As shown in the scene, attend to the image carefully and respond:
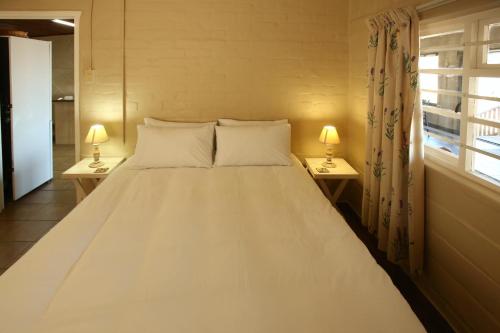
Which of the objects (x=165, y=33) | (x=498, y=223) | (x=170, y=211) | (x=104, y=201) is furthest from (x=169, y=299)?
(x=165, y=33)

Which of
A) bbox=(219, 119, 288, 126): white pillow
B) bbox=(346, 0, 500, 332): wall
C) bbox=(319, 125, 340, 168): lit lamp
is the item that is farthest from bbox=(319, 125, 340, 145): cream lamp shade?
bbox=(346, 0, 500, 332): wall

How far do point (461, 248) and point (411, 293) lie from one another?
52 centimetres

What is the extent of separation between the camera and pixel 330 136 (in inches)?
139

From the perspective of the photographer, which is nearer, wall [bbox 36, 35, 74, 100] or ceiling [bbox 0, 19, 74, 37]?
ceiling [bbox 0, 19, 74, 37]

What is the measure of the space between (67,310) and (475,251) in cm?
182

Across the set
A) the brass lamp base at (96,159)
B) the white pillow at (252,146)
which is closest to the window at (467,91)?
the white pillow at (252,146)

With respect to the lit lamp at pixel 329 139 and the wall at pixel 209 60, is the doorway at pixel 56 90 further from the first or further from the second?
the lit lamp at pixel 329 139

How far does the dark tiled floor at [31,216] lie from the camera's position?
303 cm

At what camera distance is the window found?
1952 mm

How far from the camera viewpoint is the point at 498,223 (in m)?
1.78

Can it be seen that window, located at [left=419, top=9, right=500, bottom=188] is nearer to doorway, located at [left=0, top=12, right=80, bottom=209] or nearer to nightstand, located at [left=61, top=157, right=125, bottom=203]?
nightstand, located at [left=61, top=157, right=125, bottom=203]

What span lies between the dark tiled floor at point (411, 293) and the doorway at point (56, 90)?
8.90ft

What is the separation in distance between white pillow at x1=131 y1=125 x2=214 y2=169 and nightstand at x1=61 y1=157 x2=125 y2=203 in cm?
32

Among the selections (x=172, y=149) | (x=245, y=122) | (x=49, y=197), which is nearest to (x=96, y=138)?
(x=172, y=149)
